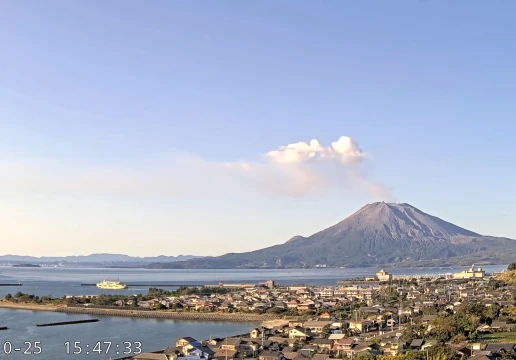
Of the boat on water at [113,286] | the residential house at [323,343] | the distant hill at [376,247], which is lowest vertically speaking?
the residential house at [323,343]

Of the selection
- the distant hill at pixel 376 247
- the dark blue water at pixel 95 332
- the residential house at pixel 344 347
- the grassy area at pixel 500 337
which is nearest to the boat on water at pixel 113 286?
the dark blue water at pixel 95 332

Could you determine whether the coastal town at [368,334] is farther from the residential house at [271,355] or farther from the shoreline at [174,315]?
the shoreline at [174,315]

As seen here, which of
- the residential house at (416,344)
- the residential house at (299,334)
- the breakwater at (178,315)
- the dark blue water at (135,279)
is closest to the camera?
the residential house at (416,344)

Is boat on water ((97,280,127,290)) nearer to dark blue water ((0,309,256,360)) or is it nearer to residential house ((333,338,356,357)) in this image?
dark blue water ((0,309,256,360))

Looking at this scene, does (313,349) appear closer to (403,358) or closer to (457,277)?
(403,358)

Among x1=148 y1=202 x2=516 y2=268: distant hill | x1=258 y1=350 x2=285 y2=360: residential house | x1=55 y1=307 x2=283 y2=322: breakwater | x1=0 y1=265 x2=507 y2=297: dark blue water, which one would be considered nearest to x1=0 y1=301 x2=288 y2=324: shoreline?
x1=55 y1=307 x2=283 y2=322: breakwater

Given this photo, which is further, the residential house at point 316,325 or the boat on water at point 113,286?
the boat on water at point 113,286

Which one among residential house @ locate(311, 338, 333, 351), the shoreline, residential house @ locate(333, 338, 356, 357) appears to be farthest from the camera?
the shoreline
